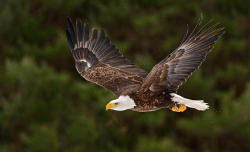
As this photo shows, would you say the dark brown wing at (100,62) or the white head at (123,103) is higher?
the dark brown wing at (100,62)

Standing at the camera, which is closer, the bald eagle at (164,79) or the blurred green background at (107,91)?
the bald eagle at (164,79)

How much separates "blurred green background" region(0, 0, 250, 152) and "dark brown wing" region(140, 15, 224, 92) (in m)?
10.5

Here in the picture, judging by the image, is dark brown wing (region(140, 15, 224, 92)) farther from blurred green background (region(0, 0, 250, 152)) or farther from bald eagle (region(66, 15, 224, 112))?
blurred green background (region(0, 0, 250, 152))

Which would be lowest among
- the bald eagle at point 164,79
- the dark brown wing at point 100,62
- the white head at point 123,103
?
the white head at point 123,103

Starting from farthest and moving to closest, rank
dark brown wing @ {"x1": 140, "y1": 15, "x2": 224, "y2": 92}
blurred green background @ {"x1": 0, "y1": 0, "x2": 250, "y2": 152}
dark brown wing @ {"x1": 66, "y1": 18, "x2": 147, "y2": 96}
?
blurred green background @ {"x1": 0, "y1": 0, "x2": 250, "y2": 152}, dark brown wing @ {"x1": 66, "y1": 18, "x2": 147, "y2": 96}, dark brown wing @ {"x1": 140, "y1": 15, "x2": 224, "y2": 92}

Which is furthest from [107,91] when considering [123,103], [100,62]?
[123,103]

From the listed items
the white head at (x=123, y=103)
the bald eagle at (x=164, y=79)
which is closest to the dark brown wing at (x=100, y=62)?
the bald eagle at (x=164, y=79)

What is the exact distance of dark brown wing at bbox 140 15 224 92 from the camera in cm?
753

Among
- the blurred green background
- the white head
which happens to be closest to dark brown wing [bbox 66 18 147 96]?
the white head

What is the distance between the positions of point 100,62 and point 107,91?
971 cm

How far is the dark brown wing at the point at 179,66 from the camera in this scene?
24.7 feet

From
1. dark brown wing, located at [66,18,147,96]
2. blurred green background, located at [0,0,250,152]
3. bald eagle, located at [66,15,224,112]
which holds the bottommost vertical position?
bald eagle, located at [66,15,224,112]

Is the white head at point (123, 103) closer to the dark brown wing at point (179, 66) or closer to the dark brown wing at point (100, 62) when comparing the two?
the dark brown wing at point (179, 66)

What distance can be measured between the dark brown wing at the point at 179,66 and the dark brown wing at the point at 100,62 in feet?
2.74
